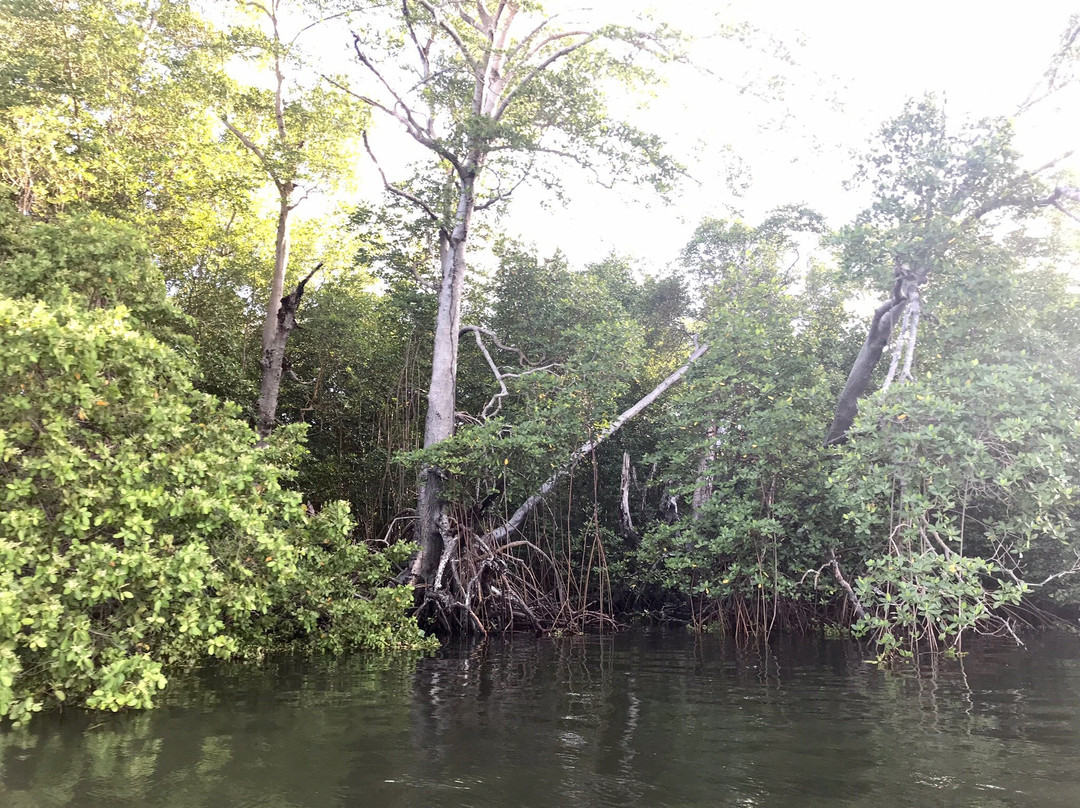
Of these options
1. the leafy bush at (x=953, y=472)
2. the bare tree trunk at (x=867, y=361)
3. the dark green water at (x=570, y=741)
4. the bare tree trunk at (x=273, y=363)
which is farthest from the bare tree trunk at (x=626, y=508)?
the bare tree trunk at (x=273, y=363)

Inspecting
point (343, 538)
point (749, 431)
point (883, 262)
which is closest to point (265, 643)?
point (343, 538)

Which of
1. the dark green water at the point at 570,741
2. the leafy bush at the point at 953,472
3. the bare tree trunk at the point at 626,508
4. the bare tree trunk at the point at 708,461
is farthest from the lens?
the bare tree trunk at the point at 626,508

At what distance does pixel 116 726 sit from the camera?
5.48m

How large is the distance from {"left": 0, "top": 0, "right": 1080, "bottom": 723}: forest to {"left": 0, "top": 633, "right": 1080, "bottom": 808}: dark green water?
677 millimetres

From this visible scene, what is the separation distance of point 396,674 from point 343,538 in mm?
2021

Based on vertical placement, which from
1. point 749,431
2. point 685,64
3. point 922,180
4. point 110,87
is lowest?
point 749,431

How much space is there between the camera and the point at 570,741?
5.16m

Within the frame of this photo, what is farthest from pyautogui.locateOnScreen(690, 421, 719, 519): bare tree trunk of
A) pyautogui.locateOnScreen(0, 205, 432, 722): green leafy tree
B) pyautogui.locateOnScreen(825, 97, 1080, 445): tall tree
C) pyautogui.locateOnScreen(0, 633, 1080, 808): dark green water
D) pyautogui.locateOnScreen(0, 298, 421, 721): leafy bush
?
pyautogui.locateOnScreen(0, 298, 421, 721): leafy bush

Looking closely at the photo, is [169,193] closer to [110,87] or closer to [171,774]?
[110,87]

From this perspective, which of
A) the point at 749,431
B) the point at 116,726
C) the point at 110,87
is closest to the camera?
the point at 116,726

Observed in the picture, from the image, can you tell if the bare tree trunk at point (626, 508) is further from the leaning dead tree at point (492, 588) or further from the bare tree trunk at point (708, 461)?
the bare tree trunk at point (708, 461)

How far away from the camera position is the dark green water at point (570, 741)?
4.02 metres

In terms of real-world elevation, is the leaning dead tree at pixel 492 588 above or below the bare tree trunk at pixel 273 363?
below

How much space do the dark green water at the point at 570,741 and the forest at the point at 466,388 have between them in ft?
2.22
